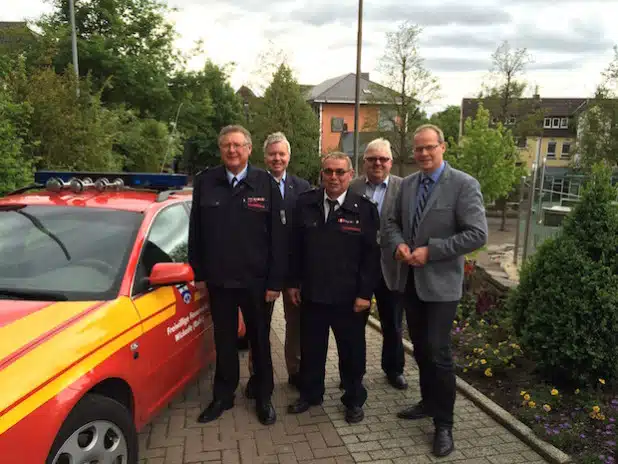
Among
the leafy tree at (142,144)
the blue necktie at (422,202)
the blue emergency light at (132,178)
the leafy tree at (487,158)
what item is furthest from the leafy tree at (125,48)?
the blue necktie at (422,202)

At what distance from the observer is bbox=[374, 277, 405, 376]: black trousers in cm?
399

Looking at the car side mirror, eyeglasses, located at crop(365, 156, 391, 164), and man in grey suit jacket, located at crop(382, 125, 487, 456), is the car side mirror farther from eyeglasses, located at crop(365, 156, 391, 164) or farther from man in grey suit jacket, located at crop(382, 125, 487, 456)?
eyeglasses, located at crop(365, 156, 391, 164)

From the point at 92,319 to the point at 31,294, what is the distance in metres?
0.43

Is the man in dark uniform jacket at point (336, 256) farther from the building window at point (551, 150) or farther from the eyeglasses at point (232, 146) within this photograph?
the building window at point (551, 150)

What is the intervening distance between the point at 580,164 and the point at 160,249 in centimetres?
3277

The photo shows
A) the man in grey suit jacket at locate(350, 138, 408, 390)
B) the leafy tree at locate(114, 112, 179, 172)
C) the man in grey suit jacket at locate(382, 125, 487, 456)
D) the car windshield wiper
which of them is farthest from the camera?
the leafy tree at locate(114, 112, 179, 172)

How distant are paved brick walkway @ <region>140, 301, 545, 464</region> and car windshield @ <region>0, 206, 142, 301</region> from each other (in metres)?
1.22

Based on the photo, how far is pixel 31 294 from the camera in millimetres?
2621

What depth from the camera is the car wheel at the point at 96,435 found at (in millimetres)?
2139

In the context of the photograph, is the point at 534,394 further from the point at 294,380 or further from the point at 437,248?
the point at 294,380

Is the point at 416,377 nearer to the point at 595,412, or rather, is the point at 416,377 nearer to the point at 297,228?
the point at 595,412

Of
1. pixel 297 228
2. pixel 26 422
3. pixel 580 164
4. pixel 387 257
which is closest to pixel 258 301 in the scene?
pixel 297 228

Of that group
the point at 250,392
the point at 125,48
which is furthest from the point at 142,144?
the point at 250,392

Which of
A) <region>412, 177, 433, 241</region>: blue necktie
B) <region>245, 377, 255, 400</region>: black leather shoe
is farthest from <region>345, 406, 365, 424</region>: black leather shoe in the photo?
<region>412, 177, 433, 241</region>: blue necktie
